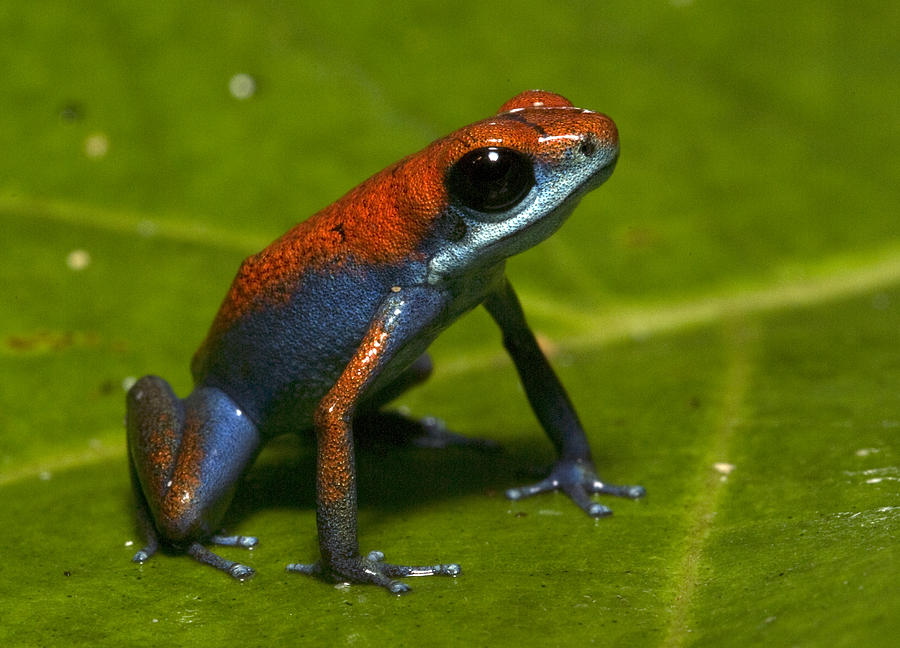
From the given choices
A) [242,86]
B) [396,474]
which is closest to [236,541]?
[396,474]

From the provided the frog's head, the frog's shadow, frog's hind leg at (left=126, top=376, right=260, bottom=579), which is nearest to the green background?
the frog's shadow

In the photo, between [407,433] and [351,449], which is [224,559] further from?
[407,433]

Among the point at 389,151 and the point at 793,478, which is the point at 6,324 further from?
the point at 793,478

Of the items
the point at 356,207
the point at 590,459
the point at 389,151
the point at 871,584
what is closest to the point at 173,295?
the point at 389,151

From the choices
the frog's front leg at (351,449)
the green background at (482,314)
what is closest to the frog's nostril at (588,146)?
the frog's front leg at (351,449)

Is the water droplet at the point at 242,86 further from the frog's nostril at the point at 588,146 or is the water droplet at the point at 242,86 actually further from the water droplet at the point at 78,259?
the frog's nostril at the point at 588,146

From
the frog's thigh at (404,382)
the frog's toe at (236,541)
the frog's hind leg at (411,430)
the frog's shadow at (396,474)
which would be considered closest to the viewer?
the frog's toe at (236,541)

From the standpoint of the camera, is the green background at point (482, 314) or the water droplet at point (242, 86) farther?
the water droplet at point (242, 86)
